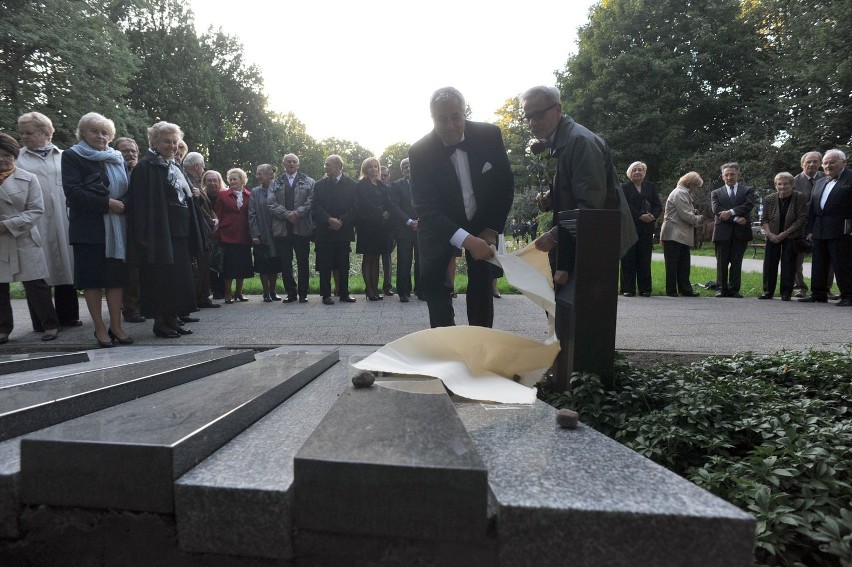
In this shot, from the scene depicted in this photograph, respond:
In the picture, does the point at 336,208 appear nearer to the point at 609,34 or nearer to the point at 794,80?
the point at 794,80

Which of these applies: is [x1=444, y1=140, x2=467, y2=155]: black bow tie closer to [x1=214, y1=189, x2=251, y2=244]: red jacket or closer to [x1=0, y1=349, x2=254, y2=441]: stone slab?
[x1=0, y1=349, x2=254, y2=441]: stone slab

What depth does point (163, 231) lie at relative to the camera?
5.75 m

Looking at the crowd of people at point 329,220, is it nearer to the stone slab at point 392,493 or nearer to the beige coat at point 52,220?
the beige coat at point 52,220

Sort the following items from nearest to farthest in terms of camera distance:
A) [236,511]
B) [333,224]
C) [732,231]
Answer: [236,511], [333,224], [732,231]

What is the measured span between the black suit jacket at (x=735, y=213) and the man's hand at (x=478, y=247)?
8.07m

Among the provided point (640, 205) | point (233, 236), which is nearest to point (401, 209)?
point (233, 236)

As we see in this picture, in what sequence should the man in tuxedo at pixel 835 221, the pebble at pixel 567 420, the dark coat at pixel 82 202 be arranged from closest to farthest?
the pebble at pixel 567 420 → the dark coat at pixel 82 202 → the man in tuxedo at pixel 835 221


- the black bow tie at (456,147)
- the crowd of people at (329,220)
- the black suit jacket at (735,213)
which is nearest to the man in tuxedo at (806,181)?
→ the crowd of people at (329,220)

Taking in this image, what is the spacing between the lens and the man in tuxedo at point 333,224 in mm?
9672

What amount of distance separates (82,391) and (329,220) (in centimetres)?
724

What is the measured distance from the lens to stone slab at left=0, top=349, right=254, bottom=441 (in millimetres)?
2287

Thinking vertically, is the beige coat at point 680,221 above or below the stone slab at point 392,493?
above

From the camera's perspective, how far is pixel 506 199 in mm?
4496

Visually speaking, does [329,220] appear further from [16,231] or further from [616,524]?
[616,524]
